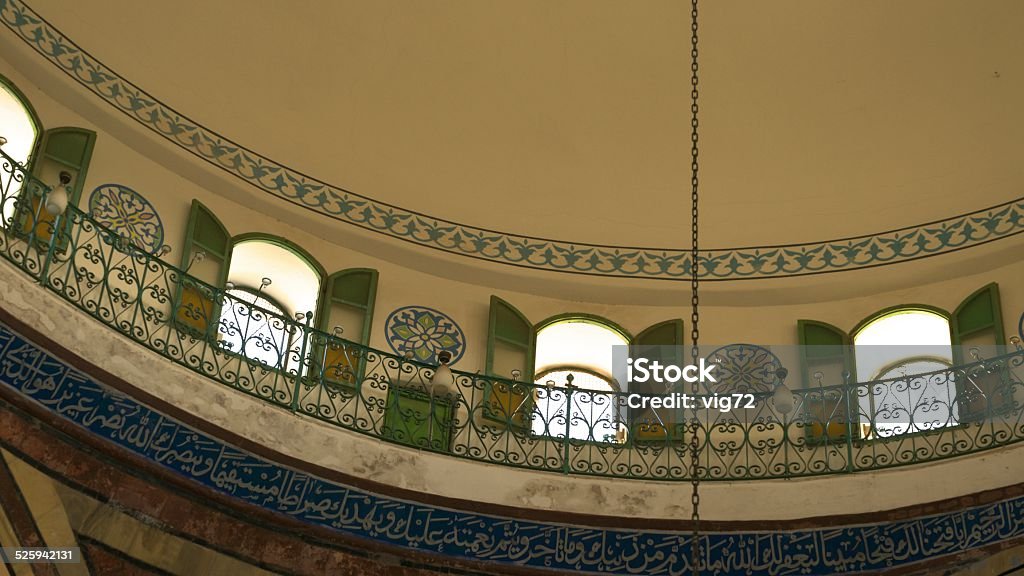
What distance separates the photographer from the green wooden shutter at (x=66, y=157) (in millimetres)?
10930

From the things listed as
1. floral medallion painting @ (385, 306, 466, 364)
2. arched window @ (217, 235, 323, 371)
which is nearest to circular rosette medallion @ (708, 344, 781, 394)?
floral medallion painting @ (385, 306, 466, 364)

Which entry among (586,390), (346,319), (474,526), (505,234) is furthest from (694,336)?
(505,234)

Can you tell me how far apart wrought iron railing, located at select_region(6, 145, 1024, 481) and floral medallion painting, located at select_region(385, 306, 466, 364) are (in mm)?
307

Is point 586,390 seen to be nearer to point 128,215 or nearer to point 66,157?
point 128,215

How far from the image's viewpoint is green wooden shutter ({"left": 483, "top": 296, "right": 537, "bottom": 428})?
11445mm

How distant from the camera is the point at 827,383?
39.1 ft

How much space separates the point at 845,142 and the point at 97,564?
21.6ft

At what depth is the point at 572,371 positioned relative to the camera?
1250 centimetres

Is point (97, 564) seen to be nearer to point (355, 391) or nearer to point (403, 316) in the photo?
point (355, 391)

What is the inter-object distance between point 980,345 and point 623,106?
10.6ft

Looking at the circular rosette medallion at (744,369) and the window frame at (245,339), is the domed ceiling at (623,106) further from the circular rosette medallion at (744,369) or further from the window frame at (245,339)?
the window frame at (245,339)

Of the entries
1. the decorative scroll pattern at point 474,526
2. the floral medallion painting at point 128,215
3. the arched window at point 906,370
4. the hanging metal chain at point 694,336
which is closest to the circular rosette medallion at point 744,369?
the arched window at point 906,370

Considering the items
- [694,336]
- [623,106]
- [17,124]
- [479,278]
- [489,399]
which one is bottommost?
[694,336]

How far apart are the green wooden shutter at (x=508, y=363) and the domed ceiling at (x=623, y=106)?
3.07 ft
